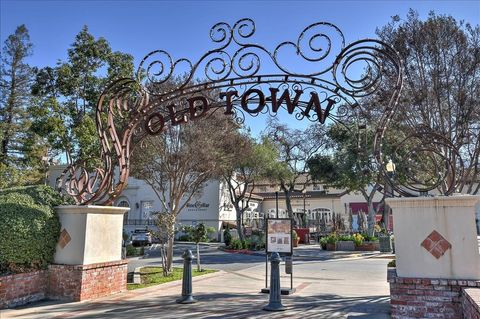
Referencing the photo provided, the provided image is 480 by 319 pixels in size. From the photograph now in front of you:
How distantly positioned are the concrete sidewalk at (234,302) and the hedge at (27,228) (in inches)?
36.8

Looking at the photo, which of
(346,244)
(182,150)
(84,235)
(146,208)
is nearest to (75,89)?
(182,150)

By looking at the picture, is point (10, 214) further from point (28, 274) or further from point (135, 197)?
point (135, 197)

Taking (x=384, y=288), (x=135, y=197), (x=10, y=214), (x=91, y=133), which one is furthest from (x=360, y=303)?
(x=135, y=197)

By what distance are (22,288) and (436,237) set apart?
764cm

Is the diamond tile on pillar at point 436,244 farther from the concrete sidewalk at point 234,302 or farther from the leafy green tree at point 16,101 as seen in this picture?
the leafy green tree at point 16,101

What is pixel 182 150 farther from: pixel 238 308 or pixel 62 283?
pixel 238 308

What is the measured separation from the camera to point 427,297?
5930 millimetres

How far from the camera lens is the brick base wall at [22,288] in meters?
7.40

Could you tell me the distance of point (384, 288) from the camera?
10.7 meters

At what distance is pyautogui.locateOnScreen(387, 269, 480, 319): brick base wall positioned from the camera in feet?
19.0

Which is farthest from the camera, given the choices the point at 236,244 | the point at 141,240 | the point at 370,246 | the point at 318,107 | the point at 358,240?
the point at 141,240

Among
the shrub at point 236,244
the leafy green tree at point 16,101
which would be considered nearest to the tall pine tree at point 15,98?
the leafy green tree at point 16,101

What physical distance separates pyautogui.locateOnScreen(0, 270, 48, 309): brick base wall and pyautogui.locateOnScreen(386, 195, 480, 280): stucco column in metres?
6.98

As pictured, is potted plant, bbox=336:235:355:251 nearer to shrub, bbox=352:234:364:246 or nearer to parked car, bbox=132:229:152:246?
shrub, bbox=352:234:364:246
